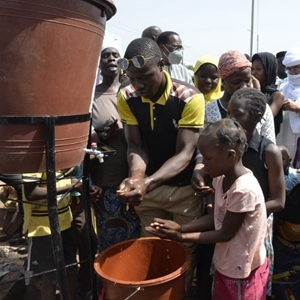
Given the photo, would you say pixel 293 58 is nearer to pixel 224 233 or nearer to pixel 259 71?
pixel 259 71

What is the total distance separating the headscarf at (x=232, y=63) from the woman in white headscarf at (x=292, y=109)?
704 mm

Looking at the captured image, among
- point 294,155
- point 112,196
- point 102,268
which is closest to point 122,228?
point 112,196

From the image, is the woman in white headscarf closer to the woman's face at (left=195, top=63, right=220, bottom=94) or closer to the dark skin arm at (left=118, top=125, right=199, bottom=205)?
the woman's face at (left=195, top=63, right=220, bottom=94)

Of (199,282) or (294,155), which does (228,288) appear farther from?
(294,155)

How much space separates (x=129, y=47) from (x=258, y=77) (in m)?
1.64

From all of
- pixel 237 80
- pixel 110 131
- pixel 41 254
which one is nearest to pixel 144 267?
pixel 41 254

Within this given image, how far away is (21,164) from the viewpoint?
1.47 m

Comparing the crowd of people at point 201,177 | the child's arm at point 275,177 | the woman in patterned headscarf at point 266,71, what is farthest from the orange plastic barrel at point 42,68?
the woman in patterned headscarf at point 266,71

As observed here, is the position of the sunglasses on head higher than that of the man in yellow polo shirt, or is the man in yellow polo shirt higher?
the sunglasses on head

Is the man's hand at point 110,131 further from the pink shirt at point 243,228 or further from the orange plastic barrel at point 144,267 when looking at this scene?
the pink shirt at point 243,228

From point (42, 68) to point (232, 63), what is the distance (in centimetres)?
146

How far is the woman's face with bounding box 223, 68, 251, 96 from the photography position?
251cm

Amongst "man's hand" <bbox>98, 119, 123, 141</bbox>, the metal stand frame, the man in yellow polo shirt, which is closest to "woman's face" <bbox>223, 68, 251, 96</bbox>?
the man in yellow polo shirt

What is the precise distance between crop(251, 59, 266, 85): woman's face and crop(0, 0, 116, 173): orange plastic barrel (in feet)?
6.92
